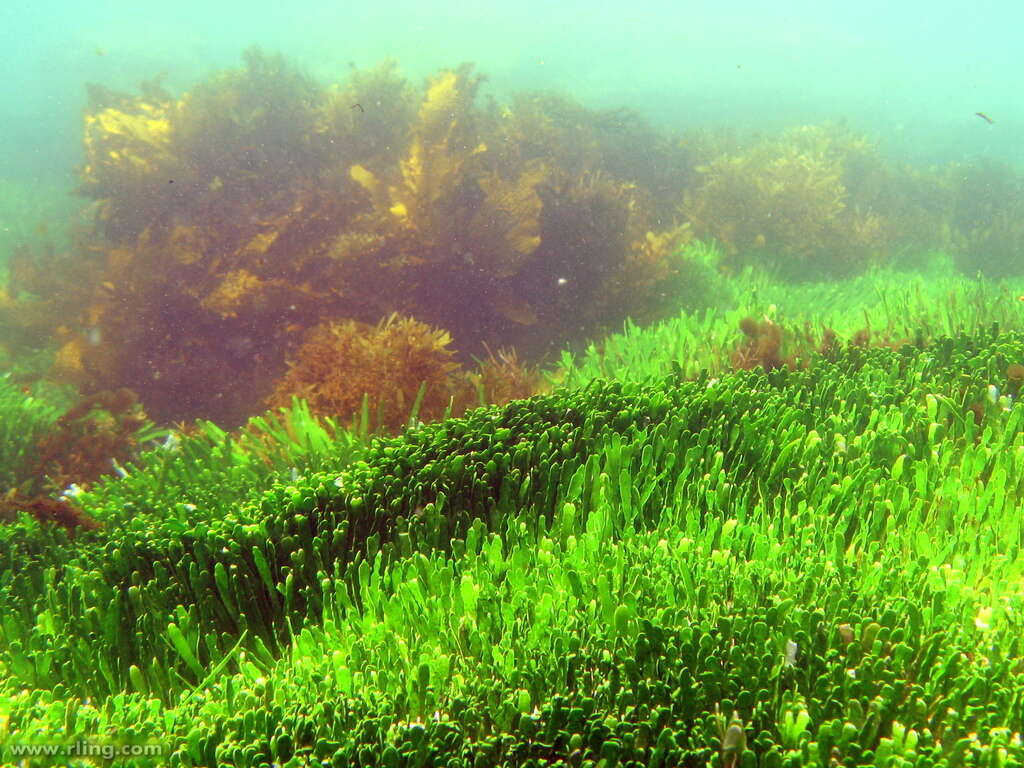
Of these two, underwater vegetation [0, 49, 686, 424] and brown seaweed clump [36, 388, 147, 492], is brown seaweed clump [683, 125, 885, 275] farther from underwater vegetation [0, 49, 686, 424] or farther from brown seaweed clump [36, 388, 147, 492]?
brown seaweed clump [36, 388, 147, 492]

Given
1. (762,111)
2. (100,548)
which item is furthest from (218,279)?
(762,111)

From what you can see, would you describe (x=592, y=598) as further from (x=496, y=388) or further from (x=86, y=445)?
(x=86, y=445)

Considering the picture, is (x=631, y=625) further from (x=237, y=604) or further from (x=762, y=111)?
(x=762, y=111)

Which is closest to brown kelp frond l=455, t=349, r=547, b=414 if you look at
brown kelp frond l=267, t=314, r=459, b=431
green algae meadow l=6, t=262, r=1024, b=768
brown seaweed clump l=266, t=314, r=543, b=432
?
brown seaweed clump l=266, t=314, r=543, b=432

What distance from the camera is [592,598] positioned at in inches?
80.0

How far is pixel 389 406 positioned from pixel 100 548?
82.3 inches

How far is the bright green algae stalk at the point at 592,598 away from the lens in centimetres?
161

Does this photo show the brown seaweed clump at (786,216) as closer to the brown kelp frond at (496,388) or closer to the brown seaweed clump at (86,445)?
the brown kelp frond at (496,388)

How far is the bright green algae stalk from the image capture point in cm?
161

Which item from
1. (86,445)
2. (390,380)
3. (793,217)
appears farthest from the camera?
(793,217)

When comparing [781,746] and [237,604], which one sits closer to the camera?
[781,746]

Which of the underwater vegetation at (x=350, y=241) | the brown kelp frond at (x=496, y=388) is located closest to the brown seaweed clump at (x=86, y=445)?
the underwater vegetation at (x=350, y=241)

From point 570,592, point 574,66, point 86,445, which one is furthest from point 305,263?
point 574,66

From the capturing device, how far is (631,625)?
1.87 metres
